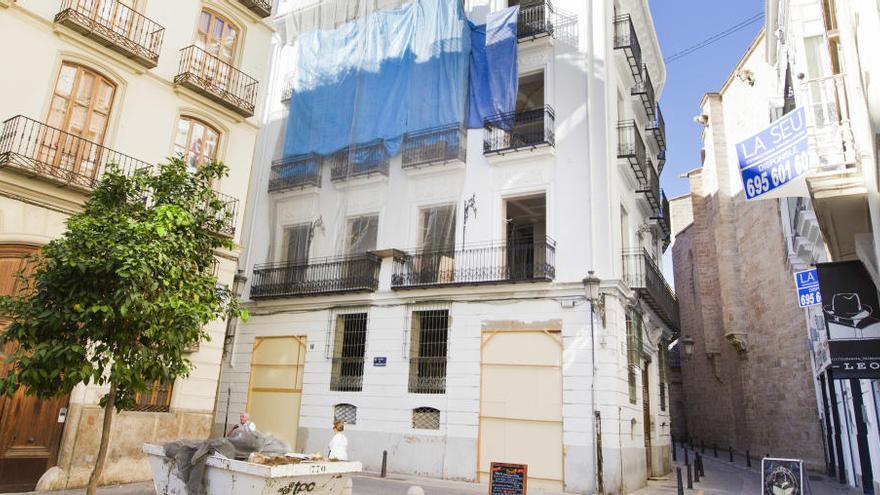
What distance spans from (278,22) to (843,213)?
21.2m

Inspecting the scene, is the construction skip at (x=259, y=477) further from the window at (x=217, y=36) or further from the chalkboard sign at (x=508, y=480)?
the window at (x=217, y=36)

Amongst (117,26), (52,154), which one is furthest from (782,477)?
(117,26)

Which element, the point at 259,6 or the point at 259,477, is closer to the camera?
the point at 259,477

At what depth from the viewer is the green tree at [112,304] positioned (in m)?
6.46

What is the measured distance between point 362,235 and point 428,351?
4527 millimetres

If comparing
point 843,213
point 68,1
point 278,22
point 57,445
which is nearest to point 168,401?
point 57,445

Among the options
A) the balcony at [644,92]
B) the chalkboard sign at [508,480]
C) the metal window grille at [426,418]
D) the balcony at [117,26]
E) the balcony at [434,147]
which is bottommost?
the chalkboard sign at [508,480]

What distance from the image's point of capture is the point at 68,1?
10.8m

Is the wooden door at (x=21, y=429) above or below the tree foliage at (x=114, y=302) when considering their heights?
below

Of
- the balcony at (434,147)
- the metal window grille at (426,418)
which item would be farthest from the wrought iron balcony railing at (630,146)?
the metal window grille at (426,418)

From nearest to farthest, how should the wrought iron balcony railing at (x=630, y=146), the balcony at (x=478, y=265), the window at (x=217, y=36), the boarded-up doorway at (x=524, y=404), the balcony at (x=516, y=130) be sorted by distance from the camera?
1. the window at (x=217, y=36)
2. the boarded-up doorway at (x=524, y=404)
3. the balcony at (x=478, y=265)
4. the balcony at (x=516, y=130)
5. the wrought iron balcony railing at (x=630, y=146)

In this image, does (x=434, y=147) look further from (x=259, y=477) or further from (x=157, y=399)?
(x=259, y=477)

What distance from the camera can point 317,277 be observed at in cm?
1866

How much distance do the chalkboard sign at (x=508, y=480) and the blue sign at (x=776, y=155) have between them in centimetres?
512
